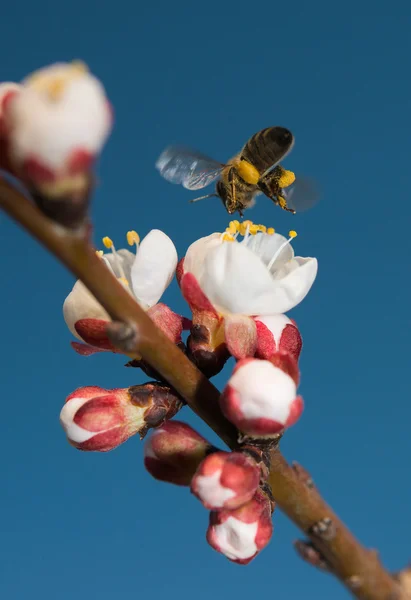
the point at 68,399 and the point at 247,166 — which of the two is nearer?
the point at 68,399

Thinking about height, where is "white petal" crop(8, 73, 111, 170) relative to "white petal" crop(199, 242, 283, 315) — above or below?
below

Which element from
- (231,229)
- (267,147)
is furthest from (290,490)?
(267,147)

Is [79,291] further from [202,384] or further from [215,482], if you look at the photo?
[215,482]

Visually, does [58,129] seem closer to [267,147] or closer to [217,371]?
[217,371]

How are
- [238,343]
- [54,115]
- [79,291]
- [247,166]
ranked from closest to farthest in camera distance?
[54,115]
[238,343]
[79,291]
[247,166]

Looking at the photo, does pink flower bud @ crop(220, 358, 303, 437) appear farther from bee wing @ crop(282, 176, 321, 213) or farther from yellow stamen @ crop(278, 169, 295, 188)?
bee wing @ crop(282, 176, 321, 213)

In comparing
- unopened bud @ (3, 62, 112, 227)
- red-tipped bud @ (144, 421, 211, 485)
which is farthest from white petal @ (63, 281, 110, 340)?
unopened bud @ (3, 62, 112, 227)

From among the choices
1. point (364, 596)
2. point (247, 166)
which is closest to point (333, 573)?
point (364, 596)
